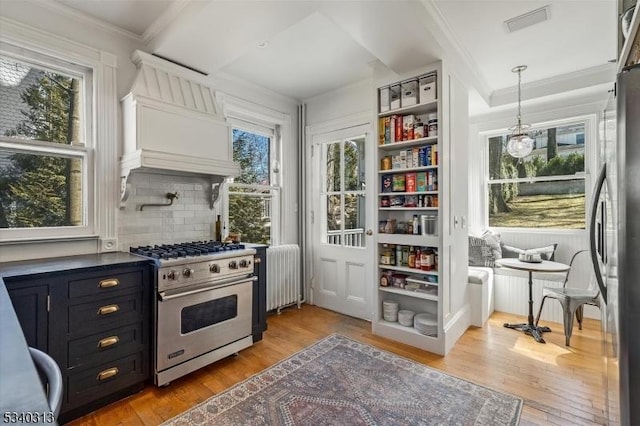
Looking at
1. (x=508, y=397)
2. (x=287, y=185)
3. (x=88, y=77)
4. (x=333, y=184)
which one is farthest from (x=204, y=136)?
(x=508, y=397)

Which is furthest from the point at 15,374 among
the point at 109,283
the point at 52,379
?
the point at 109,283

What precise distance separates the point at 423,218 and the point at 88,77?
117 inches

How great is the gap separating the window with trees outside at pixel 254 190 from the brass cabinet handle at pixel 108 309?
1522mm

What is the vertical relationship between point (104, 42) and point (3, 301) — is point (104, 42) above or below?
above

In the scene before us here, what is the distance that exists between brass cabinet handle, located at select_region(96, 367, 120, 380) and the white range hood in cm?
126

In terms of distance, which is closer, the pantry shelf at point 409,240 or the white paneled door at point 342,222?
the pantry shelf at point 409,240

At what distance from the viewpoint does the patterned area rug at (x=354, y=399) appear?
1.84 m

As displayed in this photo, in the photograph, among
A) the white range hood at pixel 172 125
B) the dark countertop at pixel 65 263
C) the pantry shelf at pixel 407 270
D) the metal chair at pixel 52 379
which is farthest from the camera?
the pantry shelf at pixel 407 270

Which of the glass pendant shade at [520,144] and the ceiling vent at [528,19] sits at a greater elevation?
the ceiling vent at [528,19]

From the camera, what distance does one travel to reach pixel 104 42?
2428mm

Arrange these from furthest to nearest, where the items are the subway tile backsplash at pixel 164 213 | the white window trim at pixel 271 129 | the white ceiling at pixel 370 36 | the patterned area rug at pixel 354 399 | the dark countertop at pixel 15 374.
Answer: the white window trim at pixel 271 129 → the subway tile backsplash at pixel 164 213 → the white ceiling at pixel 370 36 → the patterned area rug at pixel 354 399 → the dark countertop at pixel 15 374

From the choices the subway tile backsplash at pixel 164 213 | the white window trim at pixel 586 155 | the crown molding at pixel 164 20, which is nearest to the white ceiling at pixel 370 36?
the crown molding at pixel 164 20

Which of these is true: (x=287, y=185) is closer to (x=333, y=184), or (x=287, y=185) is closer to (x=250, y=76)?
(x=333, y=184)

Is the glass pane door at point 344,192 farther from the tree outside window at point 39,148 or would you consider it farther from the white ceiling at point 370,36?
the tree outside window at point 39,148
